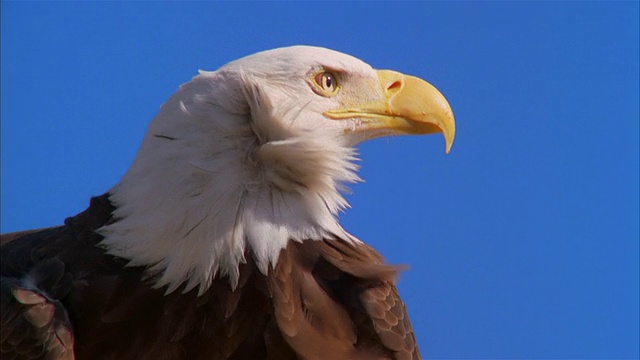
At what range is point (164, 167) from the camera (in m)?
3.29

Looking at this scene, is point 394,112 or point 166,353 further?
point 394,112

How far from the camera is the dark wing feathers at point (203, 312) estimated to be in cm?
317

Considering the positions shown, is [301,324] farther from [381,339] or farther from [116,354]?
[116,354]

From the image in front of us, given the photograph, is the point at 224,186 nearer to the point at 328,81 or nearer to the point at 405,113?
the point at 328,81

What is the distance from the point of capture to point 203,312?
3225mm

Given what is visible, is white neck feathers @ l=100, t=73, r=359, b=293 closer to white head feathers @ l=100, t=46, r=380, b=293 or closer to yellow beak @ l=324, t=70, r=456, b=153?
white head feathers @ l=100, t=46, r=380, b=293

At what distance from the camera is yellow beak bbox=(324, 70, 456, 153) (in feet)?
11.9

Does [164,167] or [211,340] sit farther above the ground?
[164,167]

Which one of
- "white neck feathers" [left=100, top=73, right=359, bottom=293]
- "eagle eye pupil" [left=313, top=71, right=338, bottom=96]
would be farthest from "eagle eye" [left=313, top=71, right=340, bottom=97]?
"white neck feathers" [left=100, top=73, right=359, bottom=293]

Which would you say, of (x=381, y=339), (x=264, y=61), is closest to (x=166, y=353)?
(x=381, y=339)

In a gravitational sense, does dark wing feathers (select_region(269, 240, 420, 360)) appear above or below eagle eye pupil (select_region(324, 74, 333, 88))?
below

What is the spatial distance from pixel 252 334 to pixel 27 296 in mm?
767

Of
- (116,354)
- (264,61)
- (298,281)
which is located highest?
(264,61)

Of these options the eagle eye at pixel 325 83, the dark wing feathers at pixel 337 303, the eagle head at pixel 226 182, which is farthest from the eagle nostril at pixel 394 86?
the dark wing feathers at pixel 337 303
